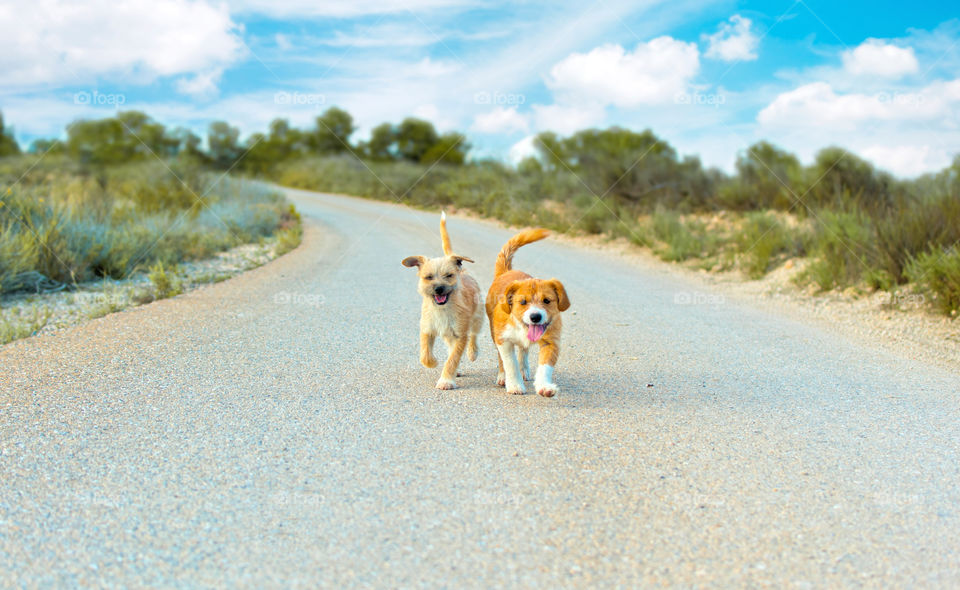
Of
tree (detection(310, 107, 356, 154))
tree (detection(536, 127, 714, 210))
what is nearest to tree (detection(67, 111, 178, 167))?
tree (detection(310, 107, 356, 154))

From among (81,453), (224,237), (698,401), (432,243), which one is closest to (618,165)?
(432,243)


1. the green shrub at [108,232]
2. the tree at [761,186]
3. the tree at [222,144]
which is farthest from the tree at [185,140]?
the tree at [761,186]

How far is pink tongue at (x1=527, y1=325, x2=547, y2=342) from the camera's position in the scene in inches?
201

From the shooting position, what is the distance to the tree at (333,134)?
52.4 metres

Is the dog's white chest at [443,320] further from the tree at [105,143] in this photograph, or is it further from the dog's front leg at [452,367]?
the tree at [105,143]

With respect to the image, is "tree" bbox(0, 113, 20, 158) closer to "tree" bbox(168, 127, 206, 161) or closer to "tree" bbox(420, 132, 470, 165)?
"tree" bbox(168, 127, 206, 161)

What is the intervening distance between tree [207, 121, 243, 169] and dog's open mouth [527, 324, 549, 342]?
38777 mm

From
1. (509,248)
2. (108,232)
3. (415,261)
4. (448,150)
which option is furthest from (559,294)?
(448,150)

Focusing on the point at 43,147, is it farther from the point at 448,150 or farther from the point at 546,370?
the point at 546,370

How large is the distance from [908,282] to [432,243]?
9100 millimetres

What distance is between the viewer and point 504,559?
3.10 meters

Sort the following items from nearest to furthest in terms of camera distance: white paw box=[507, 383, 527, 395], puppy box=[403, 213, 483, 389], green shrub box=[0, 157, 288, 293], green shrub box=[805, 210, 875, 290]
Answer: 1. white paw box=[507, 383, 527, 395]
2. puppy box=[403, 213, 483, 389]
3. green shrub box=[805, 210, 875, 290]
4. green shrub box=[0, 157, 288, 293]

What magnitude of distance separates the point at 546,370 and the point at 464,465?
4.22 ft

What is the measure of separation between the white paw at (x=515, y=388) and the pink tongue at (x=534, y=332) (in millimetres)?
510
